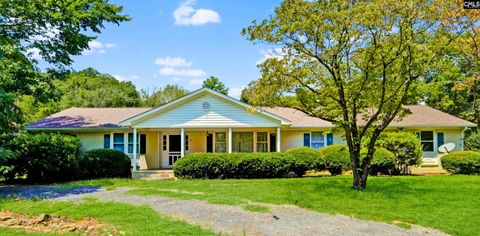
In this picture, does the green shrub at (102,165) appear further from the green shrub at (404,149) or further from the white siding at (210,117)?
the green shrub at (404,149)

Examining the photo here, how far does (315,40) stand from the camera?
10766 mm

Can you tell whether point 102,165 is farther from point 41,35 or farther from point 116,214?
point 116,214

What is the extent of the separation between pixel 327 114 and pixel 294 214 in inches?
191

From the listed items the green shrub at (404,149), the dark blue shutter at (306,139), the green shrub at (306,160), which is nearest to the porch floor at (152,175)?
the green shrub at (306,160)

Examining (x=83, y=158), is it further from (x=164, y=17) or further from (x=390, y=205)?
(x=390, y=205)

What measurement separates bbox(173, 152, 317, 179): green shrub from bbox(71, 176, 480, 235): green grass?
2.38 meters

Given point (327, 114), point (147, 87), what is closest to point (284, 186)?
point (327, 114)

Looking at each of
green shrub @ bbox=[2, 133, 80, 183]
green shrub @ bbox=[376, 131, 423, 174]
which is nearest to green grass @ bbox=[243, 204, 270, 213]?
green shrub @ bbox=[2, 133, 80, 183]

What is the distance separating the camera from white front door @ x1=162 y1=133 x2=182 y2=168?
2019 cm

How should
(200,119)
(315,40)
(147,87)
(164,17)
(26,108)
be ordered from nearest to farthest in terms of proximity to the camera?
(315,40)
(164,17)
(200,119)
(26,108)
(147,87)

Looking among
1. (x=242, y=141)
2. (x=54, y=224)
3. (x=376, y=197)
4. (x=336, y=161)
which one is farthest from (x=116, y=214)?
(x=242, y=141)

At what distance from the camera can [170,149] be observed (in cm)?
2031

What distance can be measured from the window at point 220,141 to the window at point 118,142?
5382mm

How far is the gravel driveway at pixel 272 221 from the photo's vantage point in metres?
6.55
